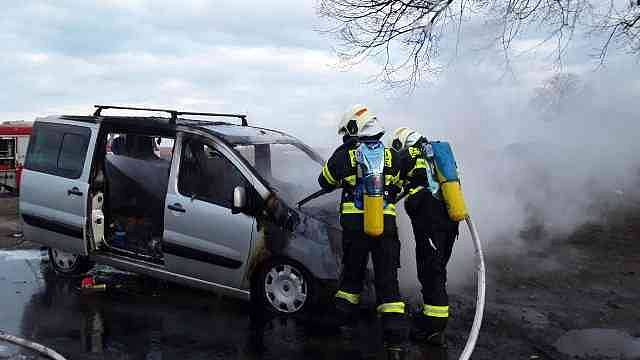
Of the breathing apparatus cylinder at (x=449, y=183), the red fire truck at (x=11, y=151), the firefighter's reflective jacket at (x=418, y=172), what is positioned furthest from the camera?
the red fire truck at (x=11, y=151)

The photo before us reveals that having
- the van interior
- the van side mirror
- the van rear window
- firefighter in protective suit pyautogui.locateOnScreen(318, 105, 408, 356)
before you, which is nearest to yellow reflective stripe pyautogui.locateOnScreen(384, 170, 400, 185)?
firefighter in protective suit pyautogui.locateOnScreen(318, 105, 408, 356)

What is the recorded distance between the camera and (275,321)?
6.09 meters

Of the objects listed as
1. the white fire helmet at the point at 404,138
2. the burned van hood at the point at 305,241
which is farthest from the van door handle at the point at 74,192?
the white fire helmet at the point at 404,138

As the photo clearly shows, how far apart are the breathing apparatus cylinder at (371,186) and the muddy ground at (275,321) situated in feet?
3.36

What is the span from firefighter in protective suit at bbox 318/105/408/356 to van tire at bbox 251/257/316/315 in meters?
0.42

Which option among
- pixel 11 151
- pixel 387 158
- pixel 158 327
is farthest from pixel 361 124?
pixel 11 151

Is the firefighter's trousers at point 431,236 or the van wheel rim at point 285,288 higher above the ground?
the firefighter's trousers at point 431,236

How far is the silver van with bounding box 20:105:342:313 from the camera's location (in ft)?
19.5

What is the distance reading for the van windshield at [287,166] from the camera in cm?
638

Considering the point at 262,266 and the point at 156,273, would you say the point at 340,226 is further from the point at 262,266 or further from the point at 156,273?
the point at 156,273

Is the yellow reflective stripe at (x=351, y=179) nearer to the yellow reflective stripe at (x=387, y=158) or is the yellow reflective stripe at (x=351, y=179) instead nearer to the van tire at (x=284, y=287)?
the yellow reflective stripe at (x=387, y=158)

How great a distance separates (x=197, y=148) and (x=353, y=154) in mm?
1858

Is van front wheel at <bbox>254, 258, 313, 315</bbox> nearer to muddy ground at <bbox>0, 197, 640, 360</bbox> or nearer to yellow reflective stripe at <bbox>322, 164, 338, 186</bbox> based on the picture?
muddy ground at <bbox>0, 197, 640, 360</bbox>

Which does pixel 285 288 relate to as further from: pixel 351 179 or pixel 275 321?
pixel 351 179
